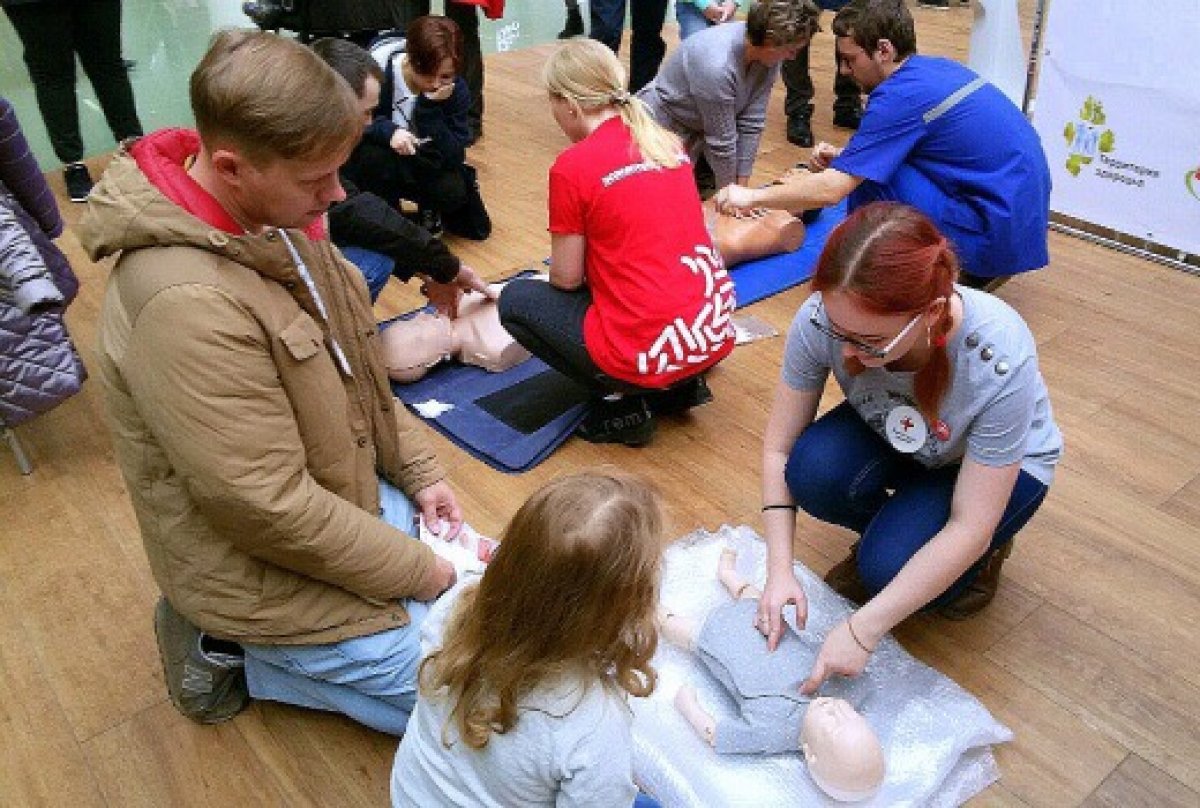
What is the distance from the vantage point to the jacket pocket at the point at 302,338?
138 cm

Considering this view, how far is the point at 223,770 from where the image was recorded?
166 centimetres

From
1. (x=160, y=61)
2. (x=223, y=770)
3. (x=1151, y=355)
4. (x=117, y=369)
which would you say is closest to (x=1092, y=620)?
(x=1151, y=355)

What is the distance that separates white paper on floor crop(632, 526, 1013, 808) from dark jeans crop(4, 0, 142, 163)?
2988mm

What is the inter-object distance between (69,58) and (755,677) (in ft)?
10.6

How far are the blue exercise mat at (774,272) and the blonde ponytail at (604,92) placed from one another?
86cm

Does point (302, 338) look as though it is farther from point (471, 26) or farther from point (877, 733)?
point (471, 26)

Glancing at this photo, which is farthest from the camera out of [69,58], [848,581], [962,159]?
[69,58]

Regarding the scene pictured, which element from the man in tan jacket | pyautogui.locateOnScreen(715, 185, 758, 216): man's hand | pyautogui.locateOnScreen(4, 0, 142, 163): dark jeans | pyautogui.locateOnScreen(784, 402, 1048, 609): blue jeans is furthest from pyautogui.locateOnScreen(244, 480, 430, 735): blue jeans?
pyautogui.locateOnScreen(4, 0, 142, 163): dark jeans

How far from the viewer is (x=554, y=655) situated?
3.62ft

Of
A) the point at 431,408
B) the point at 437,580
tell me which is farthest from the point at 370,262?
the point at 437,580

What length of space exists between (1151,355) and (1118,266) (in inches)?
23.2

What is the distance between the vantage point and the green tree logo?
324cm

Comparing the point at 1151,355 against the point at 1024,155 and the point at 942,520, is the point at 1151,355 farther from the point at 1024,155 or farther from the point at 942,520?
the point at 942,520

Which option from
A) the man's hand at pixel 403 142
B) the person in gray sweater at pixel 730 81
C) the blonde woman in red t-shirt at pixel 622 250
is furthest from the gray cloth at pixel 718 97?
the blonde woman in red t-shirt at pixel 622 250
